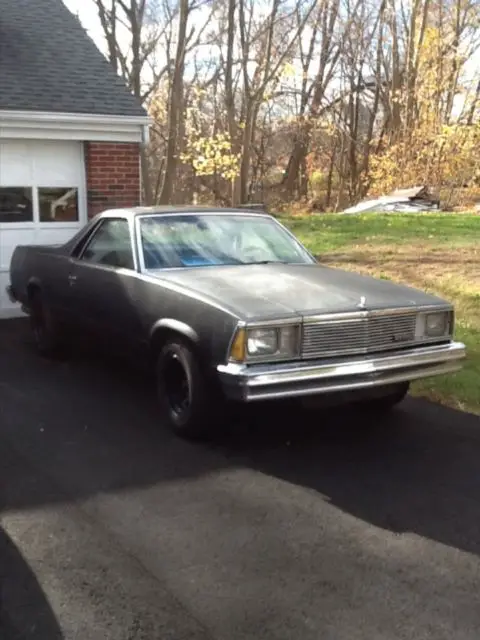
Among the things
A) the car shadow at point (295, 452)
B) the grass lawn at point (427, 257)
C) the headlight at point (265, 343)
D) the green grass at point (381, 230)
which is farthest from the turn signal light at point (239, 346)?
the green grass at point (381, 230)

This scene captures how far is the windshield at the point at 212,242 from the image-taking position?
19.9 feet

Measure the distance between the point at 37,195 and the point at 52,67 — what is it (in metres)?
2.23

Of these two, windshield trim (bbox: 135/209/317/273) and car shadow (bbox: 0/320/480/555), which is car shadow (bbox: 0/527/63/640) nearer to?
car shadow (bbox: 0/320/480/555)

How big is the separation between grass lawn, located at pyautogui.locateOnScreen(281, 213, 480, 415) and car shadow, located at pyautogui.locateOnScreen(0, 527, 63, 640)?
3794 millimetres

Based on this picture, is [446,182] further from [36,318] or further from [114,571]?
[114,571]

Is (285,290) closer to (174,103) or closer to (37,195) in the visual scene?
(37,195)

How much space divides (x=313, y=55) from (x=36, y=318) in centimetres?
3262

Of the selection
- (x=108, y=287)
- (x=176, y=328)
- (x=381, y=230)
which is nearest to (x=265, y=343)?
(x=176, y=328)

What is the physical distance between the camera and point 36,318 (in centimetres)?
797

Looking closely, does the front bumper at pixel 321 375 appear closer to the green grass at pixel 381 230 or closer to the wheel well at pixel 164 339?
the wheel well at pixel 164 339

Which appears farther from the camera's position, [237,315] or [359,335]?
[359,335]

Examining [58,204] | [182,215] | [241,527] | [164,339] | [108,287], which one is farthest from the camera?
[58,204]

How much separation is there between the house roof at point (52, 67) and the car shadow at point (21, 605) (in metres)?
7.46

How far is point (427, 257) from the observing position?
11305mm
